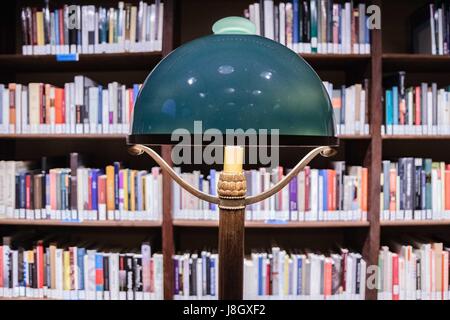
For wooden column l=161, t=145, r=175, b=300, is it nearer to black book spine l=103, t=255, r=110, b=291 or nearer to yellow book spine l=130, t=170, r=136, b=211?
yellow book spine l=130, t=170, r=136, b=211

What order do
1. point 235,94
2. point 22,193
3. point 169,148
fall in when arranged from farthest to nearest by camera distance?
point 22,193 < point 169,148 < point 235,94

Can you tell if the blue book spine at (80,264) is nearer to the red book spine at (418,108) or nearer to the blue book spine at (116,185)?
the blue book spine at (116,185)

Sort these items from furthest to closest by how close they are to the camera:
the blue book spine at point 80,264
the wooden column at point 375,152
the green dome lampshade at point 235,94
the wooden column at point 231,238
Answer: the blue book spine at point 80,264 < the wooden column at point 375,152 < the wooden column at point 231,238 < the green dome lampshade at point 235,94

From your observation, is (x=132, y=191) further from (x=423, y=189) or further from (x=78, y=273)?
(x=423, y=189)

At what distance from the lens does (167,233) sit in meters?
1.92

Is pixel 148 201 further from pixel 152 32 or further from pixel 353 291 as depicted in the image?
pixel 353 291

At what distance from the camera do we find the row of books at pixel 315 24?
6.20ft

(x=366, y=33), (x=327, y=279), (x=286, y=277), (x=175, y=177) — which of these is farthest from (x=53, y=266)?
(x=366, y=33)

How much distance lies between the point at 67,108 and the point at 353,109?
1.49 meters

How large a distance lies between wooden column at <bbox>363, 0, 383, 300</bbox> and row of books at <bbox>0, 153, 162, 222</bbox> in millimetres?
1083

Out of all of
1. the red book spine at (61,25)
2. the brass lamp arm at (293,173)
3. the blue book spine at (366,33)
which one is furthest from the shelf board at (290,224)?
the brass lamp arm at (293,173)

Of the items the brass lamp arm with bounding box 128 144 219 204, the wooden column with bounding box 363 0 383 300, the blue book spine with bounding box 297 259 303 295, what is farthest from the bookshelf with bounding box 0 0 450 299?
the brass lamp arm with bounding box 128 144 219 204

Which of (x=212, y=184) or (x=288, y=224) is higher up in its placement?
(x=212, y=184)
